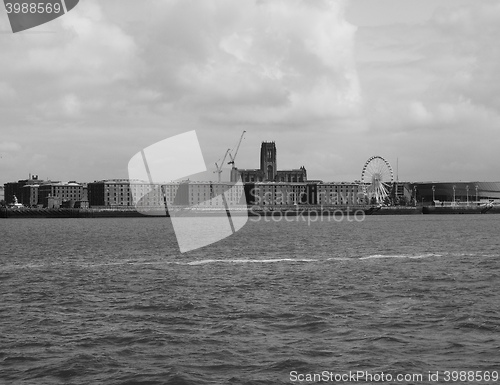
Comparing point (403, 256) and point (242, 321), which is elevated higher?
point (403, 256)

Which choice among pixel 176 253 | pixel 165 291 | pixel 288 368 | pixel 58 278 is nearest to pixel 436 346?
pixel 288 368

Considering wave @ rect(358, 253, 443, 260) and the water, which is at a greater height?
wave @ rect(358, 253, 443, 260)

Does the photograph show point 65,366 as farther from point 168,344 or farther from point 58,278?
point 58,278

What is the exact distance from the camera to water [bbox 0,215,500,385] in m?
16.7

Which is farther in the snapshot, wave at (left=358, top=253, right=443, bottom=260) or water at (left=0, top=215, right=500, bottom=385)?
wave at (left=358, top=253, right=443, bottom=260)

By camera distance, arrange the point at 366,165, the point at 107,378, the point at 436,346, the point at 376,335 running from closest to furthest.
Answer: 1. the point at 107,378
2. the point at 436,346
3. the point at 376,335
4. the point at 366,165

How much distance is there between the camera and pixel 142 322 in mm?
21812

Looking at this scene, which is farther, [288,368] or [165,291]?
[165,291]

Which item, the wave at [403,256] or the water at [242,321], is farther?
the wave at [403,256]

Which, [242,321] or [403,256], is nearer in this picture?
[242,321]

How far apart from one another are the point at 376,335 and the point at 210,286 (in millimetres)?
11625

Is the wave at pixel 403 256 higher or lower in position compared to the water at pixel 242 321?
higher

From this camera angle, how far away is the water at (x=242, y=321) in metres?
16.7

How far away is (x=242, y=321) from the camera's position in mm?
21797
